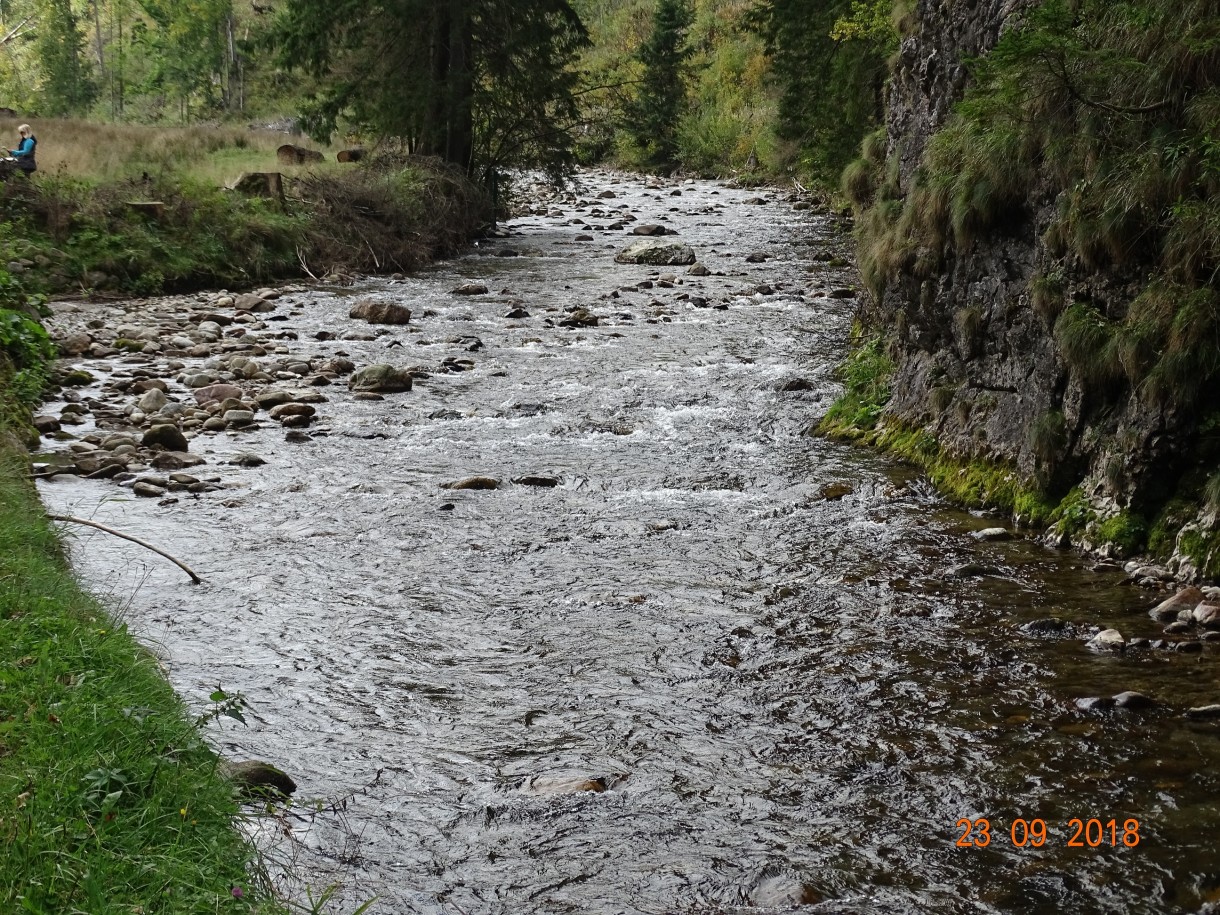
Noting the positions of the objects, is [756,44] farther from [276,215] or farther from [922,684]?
[922,684]

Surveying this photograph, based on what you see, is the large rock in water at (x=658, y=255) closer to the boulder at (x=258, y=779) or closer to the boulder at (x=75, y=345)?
the boulder at (x=75, y=345)

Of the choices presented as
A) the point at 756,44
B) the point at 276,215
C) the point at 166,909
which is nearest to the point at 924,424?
the point at 166,909

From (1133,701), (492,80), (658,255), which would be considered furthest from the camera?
(492,80)

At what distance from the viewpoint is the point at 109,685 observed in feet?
15.1

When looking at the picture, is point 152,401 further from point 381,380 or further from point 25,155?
point 25,155

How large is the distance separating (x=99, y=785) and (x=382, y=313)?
1543 cm

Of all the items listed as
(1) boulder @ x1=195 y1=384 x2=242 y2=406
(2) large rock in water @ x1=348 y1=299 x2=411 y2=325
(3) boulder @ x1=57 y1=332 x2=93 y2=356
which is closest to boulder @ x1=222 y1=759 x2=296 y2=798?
(1) boulder @ x1=195 y1=384 x2=242 y2=406

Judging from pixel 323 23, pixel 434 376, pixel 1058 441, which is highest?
pixel 323 23

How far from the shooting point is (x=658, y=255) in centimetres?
2516

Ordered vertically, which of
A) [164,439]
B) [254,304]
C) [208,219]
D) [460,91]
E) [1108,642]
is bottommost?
[164,439]

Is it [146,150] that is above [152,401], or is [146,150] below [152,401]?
above

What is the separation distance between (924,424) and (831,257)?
46.6 feet

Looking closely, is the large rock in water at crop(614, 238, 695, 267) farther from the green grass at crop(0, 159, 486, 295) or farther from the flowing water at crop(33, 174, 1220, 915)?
the flowing water at crop(33, 174, 1220, 915)

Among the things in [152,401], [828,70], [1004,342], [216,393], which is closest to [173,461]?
[152,401]
